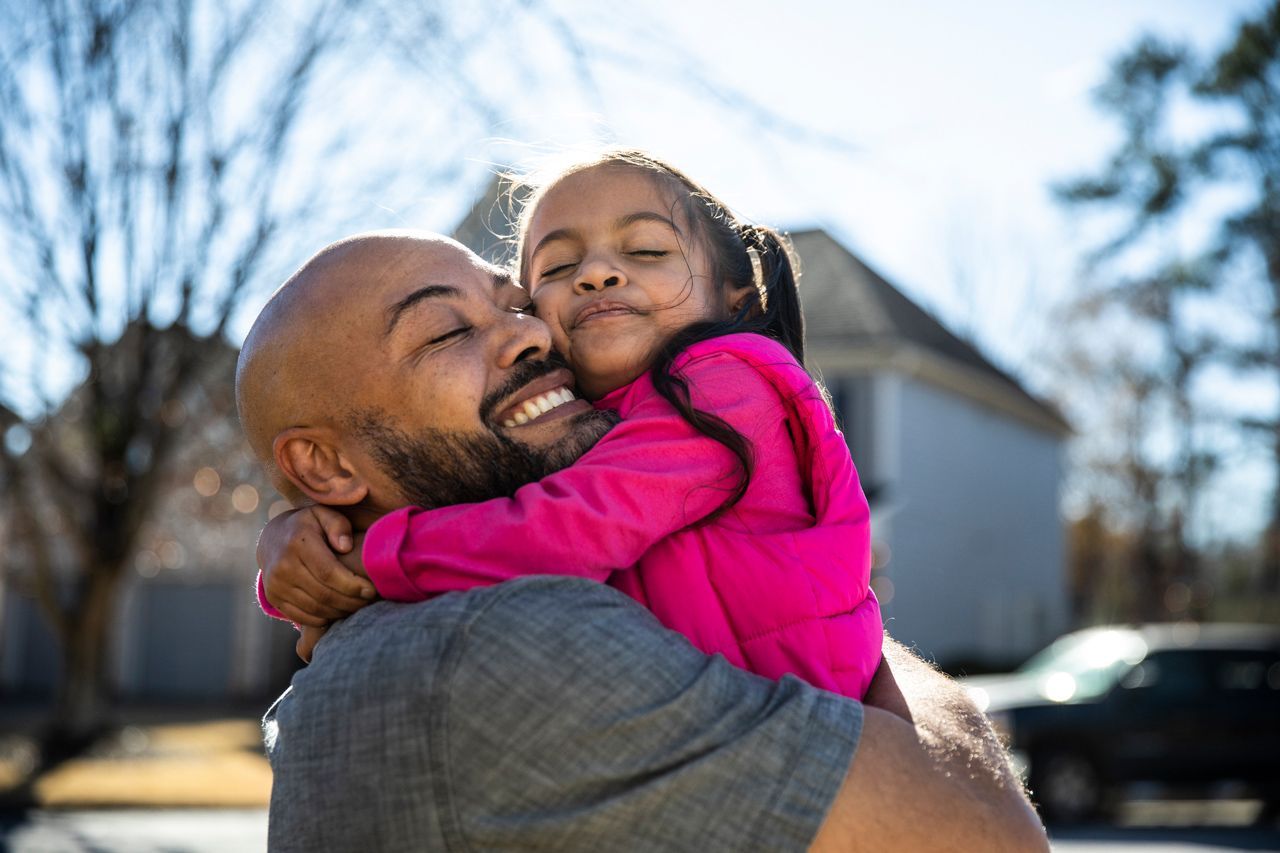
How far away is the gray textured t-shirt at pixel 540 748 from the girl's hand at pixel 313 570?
1.17ft

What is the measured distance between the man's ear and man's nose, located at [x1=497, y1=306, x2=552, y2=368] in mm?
286

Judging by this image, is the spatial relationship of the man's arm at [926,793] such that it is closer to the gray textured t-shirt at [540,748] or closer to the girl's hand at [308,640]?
the gray textured t-shirt at [540,748]

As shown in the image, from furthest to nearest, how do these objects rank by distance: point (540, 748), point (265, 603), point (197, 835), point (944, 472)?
1. point (944, 472)
2. point (197, 835)
3. point (265, 603)
4. point (540, 748)

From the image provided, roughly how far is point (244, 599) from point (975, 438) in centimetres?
1546

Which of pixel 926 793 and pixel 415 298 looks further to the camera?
pixel 415 298

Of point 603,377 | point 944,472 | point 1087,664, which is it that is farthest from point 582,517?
point 944,472

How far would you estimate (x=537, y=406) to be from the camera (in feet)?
6.82

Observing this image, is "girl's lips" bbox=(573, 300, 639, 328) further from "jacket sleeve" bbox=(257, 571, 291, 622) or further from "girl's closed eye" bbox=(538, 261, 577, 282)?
"jacket sleeve" bbox=(257, 571, 291, 622)

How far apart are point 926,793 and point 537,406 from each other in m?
0.84

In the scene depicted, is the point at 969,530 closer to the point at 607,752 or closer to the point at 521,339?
the point at 521,339

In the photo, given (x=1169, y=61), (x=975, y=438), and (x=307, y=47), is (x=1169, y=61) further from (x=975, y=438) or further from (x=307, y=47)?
(x=307, y=47)

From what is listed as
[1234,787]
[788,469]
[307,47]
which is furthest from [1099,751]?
[788,469]

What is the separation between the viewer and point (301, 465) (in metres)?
2.04

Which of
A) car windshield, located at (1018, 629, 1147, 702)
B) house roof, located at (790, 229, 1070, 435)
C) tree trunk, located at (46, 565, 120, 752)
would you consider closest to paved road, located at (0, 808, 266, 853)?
tree trunk, located at (46, 565, 120, 752)
